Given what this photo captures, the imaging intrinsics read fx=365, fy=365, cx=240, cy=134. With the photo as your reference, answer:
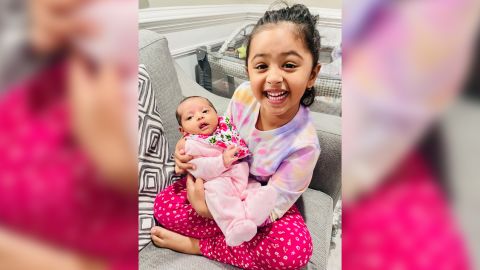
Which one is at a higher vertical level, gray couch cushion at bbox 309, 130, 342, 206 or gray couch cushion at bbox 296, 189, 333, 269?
gray couch cushion at bbox 309, 130, 342, 206

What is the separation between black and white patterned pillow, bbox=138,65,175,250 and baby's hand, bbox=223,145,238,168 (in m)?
0.15

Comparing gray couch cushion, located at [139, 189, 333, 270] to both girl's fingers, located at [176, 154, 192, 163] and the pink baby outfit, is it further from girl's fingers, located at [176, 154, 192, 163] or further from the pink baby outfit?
girl's fingers, located at [176, 154, 192, 163]

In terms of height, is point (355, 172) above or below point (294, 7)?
below

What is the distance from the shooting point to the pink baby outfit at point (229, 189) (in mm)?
680

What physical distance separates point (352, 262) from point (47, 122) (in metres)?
0.55

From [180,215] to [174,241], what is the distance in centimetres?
6

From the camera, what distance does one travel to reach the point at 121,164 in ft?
1.97

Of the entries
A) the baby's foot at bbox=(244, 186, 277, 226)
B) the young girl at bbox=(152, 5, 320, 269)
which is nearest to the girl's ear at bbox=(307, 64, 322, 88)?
the young girl at bbox=(152, 5, 320, 269)

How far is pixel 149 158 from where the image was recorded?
2.55ft

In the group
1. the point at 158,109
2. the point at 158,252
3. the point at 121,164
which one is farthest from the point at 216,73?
the point at 158,252

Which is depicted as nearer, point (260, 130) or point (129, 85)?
point (129, 85)

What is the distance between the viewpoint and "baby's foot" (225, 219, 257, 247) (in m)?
0.67

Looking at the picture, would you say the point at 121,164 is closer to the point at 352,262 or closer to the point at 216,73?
the point at 216,73

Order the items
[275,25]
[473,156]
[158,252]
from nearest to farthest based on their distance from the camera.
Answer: [473,156], [275,25], [158,252]
